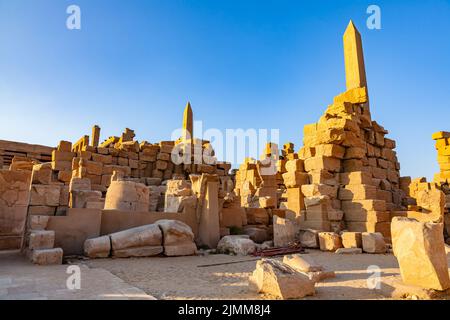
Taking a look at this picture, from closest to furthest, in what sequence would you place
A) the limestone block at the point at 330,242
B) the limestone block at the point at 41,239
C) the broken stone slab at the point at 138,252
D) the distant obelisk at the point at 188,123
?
the limestone block at the point at 41,239 < the broken stone slab at the point at 138,252 < the limestone block at the point at 330,242 < the distant obelisk at the point at 188,123

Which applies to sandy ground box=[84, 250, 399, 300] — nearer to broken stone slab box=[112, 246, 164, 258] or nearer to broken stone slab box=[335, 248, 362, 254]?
broken stone slab box=[112, 246, 164, 258]

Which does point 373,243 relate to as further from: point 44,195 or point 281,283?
point 44,195

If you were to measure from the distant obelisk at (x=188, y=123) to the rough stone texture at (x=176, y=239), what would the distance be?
1351 cm

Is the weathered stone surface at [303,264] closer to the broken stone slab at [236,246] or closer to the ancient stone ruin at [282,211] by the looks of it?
the ancient stone ruin at [282,211]

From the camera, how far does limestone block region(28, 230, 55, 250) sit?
5.87m

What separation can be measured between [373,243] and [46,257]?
707 cm

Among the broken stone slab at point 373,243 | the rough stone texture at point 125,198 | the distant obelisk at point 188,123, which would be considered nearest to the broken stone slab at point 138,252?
the rough stone texture at point 125,198

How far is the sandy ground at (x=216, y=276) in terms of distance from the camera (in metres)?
3.75

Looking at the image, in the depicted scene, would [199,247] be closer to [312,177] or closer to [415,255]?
[312,177]

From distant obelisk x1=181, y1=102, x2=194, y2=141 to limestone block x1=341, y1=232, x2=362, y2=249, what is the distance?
13.9m

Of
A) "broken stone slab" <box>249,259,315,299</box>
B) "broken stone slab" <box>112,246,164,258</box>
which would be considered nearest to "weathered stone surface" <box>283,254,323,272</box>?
"broken stone slab" <box>249,259,315,299</box>

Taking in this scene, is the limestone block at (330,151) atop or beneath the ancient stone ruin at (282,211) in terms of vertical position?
atop
